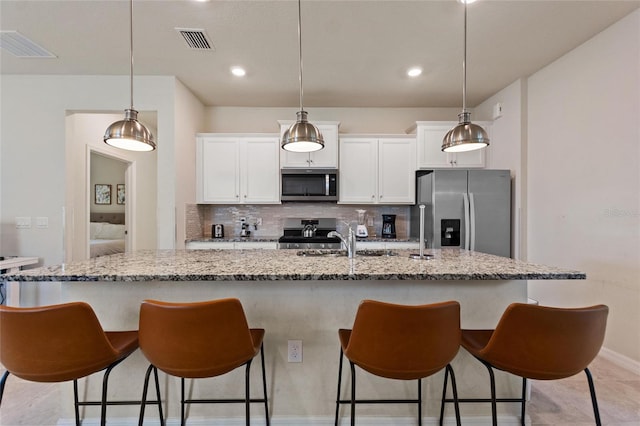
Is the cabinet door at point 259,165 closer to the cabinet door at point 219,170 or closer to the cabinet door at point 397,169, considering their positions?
the cabinet door at point 219,170

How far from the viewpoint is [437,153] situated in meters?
3.96

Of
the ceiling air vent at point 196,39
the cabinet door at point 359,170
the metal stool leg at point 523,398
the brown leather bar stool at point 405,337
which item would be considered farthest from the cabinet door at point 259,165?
the metal stool leg at point 523,398

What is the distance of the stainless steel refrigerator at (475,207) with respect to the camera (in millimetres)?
3471

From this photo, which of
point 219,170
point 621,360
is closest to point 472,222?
point 621,360

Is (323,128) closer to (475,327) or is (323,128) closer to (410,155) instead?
(410,155)

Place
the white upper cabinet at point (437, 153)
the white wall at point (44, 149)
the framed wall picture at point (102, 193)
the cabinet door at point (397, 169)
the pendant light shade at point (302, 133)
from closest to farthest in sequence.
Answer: the pendant light shade at point (302, 133), the white wall at point (44, 149), the white upper cabinet at point (437, 153), the cabinet door at point (397, 169), the framed wall picture at point (102, 193)

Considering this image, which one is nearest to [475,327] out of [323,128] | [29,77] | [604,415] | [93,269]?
[604,415]

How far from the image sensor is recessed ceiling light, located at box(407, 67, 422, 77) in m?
3.23

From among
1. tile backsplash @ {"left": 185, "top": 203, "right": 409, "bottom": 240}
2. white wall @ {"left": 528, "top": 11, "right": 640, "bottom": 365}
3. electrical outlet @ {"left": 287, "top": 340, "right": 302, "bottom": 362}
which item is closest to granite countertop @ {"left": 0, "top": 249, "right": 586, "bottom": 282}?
electrical outlet @ {"left": 287, "top": 340, "right": 302, "bottom": 362}

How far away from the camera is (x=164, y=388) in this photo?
1.71 meters

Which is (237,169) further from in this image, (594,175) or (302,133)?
(594,175)

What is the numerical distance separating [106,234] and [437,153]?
5989 mm

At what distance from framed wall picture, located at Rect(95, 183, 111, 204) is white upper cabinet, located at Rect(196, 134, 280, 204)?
3.75 m

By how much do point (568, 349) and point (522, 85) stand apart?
3.24 metres
